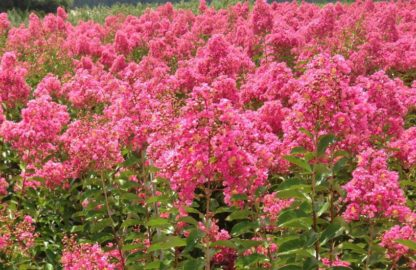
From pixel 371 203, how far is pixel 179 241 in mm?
1144

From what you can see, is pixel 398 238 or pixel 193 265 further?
pixel 193 265

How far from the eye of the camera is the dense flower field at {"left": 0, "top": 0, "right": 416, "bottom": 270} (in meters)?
3.13

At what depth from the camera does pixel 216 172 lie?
3186 millimetres

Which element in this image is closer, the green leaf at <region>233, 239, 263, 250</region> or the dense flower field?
the dense flower field

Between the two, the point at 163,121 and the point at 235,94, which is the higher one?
the point at 163,121

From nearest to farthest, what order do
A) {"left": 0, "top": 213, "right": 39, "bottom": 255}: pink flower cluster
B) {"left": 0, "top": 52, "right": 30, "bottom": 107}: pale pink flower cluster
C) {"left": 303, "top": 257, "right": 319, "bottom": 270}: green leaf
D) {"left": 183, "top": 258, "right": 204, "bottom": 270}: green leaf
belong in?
{"left": 303, "top": 257, "right": 319, "bottom": 270}: green leaf
{"left": 183, "top": 258, "right": 204, "bottom": 270}: green leaf
{"left": 0, "top": 213, "right": 39, "bottom": 255}: pink flower cluster
{"left": 0, "top": 52, "right": 30, "bottom": 107}: pale pink flower cluster

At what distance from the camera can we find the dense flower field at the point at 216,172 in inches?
123

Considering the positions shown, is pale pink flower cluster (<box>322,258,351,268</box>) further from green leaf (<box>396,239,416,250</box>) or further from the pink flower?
green leaf (<box>396,239,416,250</box>)

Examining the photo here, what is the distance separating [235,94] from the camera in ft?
17.6

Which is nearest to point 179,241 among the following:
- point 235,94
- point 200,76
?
Result: point 235,94

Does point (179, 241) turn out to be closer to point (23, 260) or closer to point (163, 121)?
point (163, 121)

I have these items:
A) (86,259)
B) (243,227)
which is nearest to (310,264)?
(243,227)

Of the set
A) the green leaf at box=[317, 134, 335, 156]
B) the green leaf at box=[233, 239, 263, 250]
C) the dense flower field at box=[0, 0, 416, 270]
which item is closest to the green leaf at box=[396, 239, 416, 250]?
the dense flower field at box=[0, 0, 416, 270]

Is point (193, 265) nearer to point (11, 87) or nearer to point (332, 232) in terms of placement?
point (332, 232)
